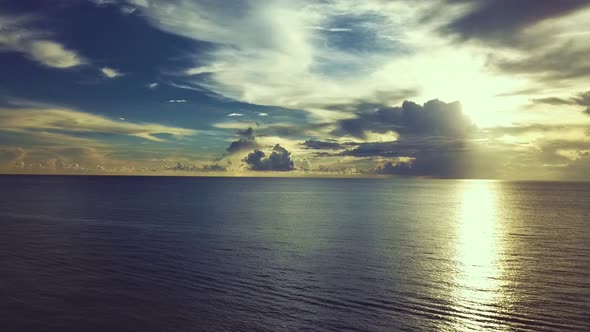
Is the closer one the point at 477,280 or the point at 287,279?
Answer: the point at 287,279

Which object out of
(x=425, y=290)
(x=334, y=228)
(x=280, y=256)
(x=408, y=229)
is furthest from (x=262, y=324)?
(x=408, y=229)

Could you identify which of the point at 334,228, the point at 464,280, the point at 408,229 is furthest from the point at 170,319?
the point at 408,229

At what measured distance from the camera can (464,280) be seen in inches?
1919

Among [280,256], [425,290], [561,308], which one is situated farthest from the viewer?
[280,256]

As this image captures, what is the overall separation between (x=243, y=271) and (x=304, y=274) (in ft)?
25.2

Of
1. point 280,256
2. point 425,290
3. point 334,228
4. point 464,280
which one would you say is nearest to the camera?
point 425,290

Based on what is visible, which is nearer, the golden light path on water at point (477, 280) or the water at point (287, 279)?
the water at point (287, 279)

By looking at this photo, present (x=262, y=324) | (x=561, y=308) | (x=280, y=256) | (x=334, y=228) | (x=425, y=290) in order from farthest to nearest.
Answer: (x=334, y=228) < (x=280, y=256) < (x=425, y=290) < (x=561, y=308) < (x=262, y=324)

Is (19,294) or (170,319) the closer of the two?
(170,319)

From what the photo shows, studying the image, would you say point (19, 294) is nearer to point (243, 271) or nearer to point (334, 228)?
point (243, 271)

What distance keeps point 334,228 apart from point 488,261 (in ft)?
123

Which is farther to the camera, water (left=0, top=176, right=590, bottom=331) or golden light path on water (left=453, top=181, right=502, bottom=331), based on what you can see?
golden light path on water (left=453, top=181, right=502, bottom=331)

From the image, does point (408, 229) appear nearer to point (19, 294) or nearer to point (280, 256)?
point (280, 256)

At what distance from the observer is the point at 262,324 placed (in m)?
33.7
